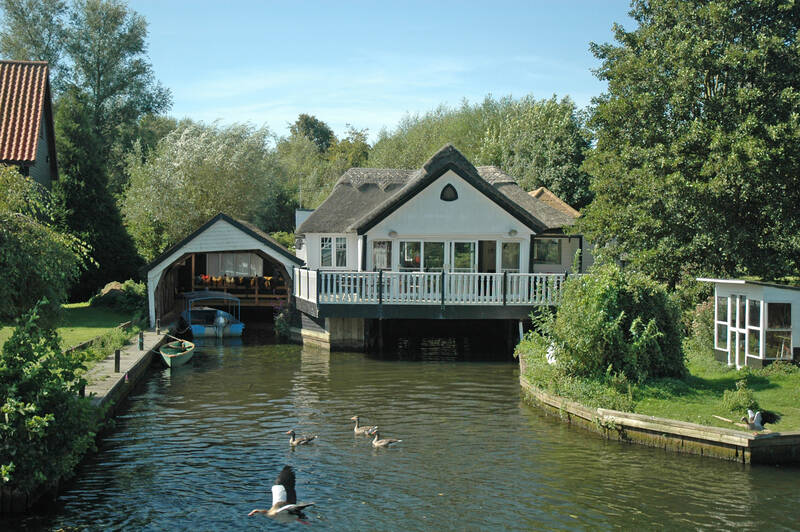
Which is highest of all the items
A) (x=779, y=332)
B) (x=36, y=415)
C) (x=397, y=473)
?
(x=779, y=332)

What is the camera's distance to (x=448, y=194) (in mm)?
29641

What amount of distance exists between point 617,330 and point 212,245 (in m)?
18.3

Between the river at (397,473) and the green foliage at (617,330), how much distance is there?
1924mm

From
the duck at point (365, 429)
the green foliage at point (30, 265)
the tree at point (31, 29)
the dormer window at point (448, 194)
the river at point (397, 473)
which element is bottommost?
the river at point (397, 473)

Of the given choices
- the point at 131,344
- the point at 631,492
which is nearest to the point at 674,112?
the point at 631,492

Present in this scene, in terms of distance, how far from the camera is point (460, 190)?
29.7 meters

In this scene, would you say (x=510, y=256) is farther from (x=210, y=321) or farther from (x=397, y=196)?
(x=210, y=321)

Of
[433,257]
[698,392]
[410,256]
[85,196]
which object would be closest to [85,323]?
[85,196]

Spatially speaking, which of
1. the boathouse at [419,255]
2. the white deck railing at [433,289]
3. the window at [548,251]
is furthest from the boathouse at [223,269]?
the window at [548,251]

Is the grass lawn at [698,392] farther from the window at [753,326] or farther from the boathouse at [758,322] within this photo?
the window at [753,326]

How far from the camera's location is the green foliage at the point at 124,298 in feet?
112

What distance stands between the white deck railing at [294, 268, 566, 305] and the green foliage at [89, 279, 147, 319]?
10.7m

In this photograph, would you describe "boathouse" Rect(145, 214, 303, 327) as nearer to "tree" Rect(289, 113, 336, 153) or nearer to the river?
the river

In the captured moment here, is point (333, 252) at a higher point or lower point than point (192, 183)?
lower
